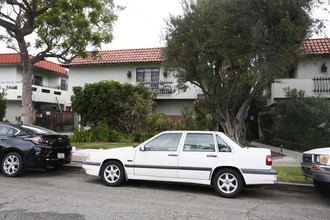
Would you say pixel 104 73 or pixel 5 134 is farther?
pixel 104 73

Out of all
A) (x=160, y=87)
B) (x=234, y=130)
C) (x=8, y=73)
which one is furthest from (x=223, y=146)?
(x=8, y=73)

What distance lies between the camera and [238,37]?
9.96 m

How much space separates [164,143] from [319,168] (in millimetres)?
3317

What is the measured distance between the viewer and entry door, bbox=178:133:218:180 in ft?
20.1

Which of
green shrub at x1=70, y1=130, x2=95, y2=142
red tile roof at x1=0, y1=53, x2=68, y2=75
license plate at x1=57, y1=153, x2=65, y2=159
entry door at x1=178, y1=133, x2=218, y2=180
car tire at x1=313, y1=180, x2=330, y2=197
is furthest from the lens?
red tile roof at x1=0, y1=53, x2=68, y2=75

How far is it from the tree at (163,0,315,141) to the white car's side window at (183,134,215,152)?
169 inches

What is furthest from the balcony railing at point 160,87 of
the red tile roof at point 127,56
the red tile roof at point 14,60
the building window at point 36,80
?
the building window at point 36,80

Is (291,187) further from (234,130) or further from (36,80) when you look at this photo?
(36,80)

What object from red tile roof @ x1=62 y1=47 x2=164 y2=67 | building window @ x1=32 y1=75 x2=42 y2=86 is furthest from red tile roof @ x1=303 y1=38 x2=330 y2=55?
building window @ x1=32 y1=75 x2=42 y2=86

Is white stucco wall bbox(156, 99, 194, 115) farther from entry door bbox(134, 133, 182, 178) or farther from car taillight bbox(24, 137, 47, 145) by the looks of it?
entry door bbox(134, 133, 182, 178)

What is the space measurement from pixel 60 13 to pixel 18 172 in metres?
8.55

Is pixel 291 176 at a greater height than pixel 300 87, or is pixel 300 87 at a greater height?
pixel 300 87

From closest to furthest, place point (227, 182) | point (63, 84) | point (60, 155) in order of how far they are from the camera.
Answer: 1. point (227, 182)
2. point (60, 155)
3. point (63, 84)

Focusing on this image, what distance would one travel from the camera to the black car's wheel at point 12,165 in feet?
24.8
